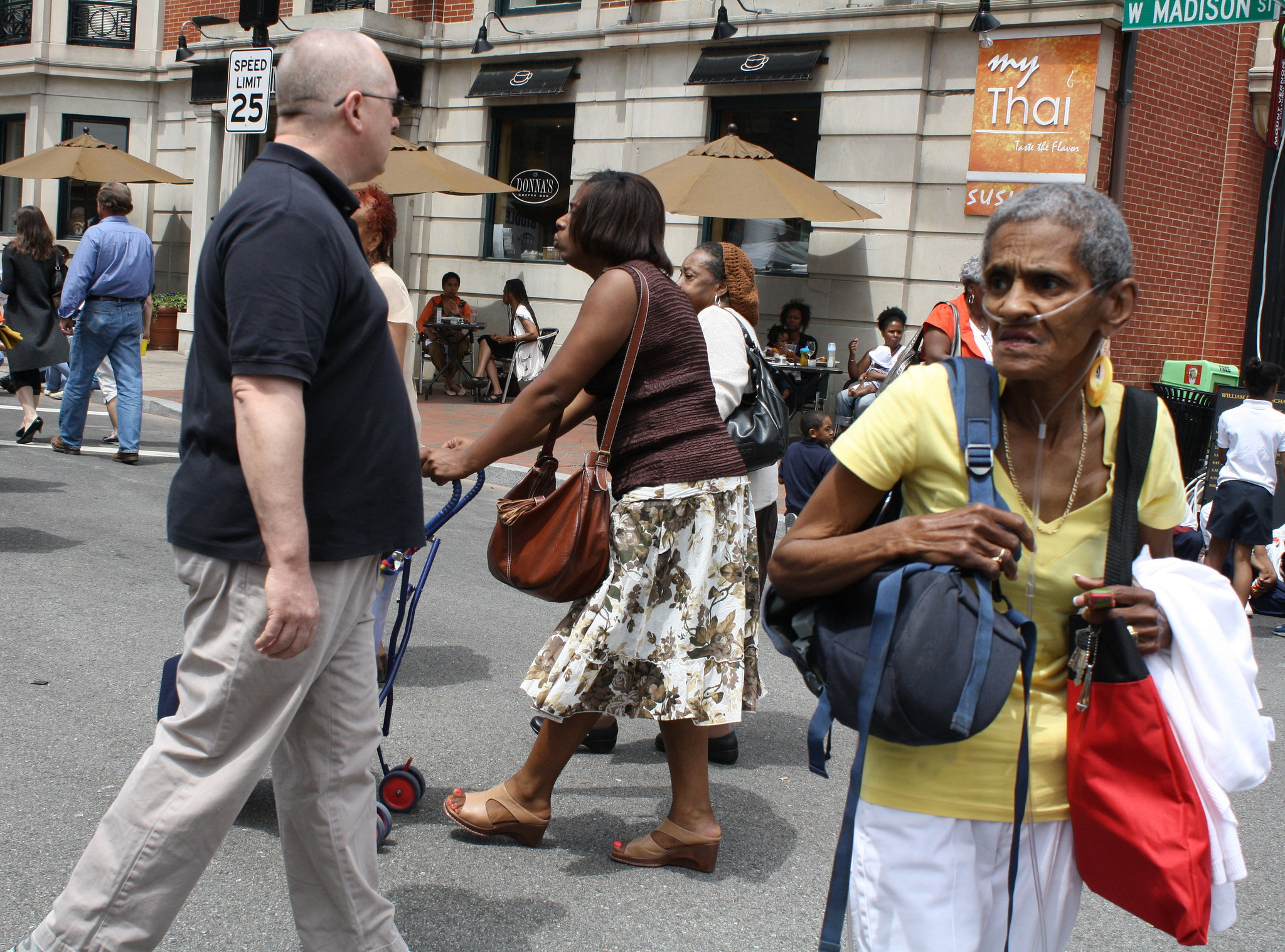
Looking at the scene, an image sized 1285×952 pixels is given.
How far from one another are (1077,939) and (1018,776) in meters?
1.69

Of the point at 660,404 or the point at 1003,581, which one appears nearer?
the point at 1003,581

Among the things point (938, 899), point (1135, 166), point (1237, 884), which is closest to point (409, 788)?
point (938, 899)

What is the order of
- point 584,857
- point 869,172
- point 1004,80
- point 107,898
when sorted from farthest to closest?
point 869,172, point 1004,80, point 584,857, point 107,898

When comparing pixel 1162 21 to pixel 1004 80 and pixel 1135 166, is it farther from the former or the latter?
pixel 1135 166

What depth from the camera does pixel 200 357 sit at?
2.40 metres

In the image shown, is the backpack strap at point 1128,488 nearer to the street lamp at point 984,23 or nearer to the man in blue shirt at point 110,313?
the man in blue shirt at point 110,313

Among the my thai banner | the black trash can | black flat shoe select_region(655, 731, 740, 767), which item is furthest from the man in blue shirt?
the black trash can

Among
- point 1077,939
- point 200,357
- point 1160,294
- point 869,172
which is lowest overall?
point 1077,939

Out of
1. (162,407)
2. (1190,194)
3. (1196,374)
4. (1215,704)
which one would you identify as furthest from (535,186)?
(1215,704)

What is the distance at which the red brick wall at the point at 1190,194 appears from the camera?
13711mm

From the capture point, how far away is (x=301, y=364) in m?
2.29

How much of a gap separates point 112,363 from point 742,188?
6141mm

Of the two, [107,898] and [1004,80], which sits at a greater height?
[1004,80]

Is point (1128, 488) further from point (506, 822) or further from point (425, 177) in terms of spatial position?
point (425, 177)
